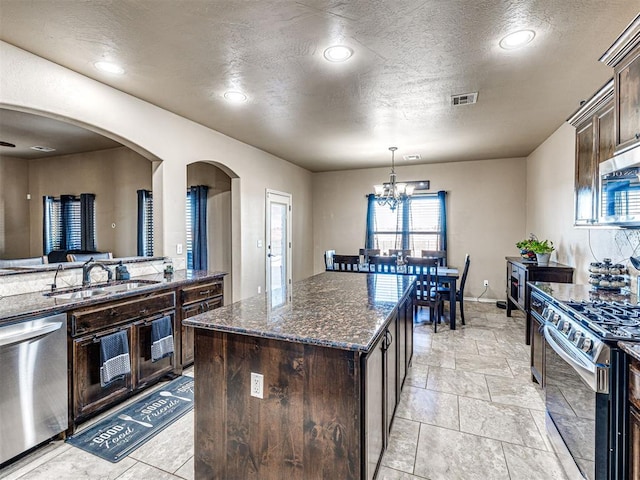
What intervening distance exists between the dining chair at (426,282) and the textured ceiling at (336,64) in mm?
1816

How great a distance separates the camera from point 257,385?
Answer: 1.57m

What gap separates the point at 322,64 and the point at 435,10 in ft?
3.18

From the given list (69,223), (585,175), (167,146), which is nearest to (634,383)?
(585,175)

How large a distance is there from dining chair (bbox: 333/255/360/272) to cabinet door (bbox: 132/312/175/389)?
274cm

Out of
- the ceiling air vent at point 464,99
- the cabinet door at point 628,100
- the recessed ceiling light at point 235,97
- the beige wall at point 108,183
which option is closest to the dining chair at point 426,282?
the ceiling air vent at point 464,99

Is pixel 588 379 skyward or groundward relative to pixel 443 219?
groundward

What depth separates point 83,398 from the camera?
2244 mm

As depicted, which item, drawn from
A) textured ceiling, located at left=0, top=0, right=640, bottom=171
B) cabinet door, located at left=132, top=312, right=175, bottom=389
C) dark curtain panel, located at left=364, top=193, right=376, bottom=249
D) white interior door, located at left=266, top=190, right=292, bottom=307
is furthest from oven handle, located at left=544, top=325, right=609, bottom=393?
dark curtain panel, located at left=364, top=193, right=376, bottom=249

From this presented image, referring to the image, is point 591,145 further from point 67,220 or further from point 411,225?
point 67,220

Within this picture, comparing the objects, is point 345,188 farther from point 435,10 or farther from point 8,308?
point 8,308

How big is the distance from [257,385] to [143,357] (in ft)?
5.40

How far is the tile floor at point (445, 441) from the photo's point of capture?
1.88 metres

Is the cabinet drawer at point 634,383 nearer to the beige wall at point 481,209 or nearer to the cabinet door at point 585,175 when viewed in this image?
the cabinet door at point 585,175

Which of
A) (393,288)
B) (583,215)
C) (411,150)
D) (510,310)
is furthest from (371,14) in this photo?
(510,310)
